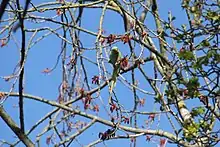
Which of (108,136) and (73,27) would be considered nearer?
(108,136)

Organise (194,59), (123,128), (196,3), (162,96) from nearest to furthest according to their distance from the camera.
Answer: (194,59), (196,3), (162,96), (123,128)

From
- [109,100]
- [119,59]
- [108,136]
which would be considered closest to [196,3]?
[119,59]

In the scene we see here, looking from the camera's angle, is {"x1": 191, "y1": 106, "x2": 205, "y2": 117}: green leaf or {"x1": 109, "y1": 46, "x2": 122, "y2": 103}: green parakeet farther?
{"x1": 109, "y1": 46, "x2": 122, "y2": 103}: green parakeet

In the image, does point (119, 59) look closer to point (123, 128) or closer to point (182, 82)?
point (182, 82)

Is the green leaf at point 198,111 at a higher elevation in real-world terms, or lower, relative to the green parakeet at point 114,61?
lower

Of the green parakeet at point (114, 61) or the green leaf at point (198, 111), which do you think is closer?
the green leaf at point (198, 111)

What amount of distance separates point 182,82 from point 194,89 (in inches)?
3.7

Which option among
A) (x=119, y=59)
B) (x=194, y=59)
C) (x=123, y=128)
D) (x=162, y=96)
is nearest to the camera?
(x=194, y=59)

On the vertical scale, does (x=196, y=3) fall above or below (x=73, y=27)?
below

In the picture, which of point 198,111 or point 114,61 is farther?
point 114,61

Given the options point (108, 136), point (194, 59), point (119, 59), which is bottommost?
point (108, 136)

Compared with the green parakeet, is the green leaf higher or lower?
lower

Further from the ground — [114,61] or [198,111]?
[114,61]

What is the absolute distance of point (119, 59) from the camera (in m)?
2.17
